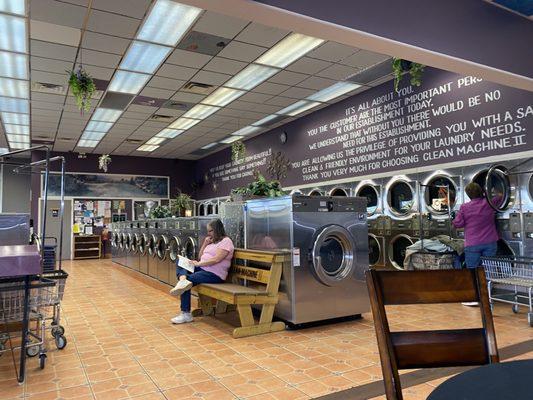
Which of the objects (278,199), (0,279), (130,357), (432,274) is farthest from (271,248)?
(432,274)

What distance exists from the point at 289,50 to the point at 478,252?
3.82 m

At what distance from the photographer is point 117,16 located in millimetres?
4926

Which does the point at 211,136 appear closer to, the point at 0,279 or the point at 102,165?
the point at 102,165

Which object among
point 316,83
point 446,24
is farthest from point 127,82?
point 446,24

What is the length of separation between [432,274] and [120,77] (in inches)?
270

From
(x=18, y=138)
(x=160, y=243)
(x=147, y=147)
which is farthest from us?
(x=147, y=147)

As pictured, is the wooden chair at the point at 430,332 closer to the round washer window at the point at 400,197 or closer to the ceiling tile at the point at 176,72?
the round washer window at the point at 400,197

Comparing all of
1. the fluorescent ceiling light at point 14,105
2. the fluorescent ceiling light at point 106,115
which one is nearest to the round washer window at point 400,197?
the fluorescent ceiling light at point 106,115

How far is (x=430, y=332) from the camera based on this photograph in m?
1.28

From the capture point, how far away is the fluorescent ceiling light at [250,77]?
668cm

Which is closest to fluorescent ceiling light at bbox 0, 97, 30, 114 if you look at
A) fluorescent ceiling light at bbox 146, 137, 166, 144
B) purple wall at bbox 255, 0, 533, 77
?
fluorescent ceiling light at bbox 146, 137, 166, 144

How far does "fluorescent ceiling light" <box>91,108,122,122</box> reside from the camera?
878cm

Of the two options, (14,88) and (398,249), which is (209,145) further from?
(398,249)

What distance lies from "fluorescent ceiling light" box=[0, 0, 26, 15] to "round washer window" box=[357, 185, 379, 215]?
18.4 ft
